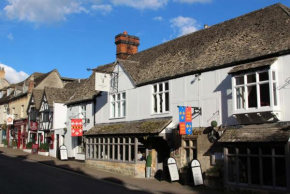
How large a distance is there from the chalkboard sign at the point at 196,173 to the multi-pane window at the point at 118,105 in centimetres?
795

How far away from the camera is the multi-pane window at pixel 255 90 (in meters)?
13.1

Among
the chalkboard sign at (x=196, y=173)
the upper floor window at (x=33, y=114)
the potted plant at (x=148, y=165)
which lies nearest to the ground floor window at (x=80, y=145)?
the potted plant at (x=148, y=165)

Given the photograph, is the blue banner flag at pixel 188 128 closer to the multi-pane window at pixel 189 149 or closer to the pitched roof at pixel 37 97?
the multi-pane window at pixel 189 149

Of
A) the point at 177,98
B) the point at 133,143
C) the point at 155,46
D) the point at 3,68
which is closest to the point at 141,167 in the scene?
the point at 133,143

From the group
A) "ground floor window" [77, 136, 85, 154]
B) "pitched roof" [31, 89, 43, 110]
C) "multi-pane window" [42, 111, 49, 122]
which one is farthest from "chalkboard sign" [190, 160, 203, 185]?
"pitched roof" [31, 89, 43, 110]

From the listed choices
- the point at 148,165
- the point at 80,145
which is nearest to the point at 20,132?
the point at 80,145

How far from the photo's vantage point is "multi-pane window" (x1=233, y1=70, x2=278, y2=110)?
13.1m

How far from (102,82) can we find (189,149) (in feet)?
27.9

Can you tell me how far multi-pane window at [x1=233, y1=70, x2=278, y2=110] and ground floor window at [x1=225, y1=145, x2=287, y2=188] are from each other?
6.05 ft

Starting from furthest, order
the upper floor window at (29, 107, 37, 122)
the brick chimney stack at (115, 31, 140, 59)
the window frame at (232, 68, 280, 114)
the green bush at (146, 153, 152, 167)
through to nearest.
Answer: the upper floor window at (29, 107, 37, 122) → the brick chimney stack at (115, 31, 140, 59) → the green bush at (146, 153, 152, 167) → the window frame at (232, 68, 280, 114)

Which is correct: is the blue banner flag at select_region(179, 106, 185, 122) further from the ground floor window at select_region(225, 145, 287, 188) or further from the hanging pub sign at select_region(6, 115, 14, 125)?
the hanging pub sign at select_region(6, 115, 14, 125)

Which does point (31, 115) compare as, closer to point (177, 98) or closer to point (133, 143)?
point (133, 143)

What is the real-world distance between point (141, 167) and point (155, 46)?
31.8ft

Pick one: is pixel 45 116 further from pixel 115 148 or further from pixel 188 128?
pixel 188 128
